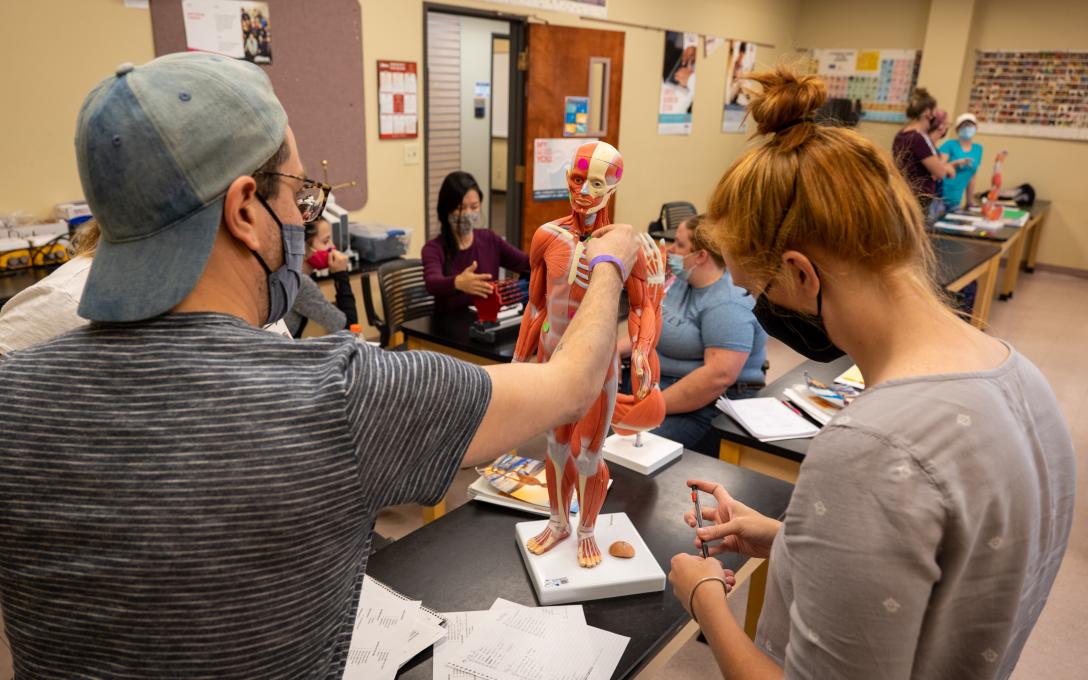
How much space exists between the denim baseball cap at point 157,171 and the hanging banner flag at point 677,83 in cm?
659

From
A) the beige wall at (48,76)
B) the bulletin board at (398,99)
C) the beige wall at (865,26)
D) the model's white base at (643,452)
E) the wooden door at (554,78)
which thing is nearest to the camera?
the model's white base at (643,452)

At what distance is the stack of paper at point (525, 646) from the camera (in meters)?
1.38

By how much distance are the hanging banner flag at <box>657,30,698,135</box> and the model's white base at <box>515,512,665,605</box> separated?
594 cm

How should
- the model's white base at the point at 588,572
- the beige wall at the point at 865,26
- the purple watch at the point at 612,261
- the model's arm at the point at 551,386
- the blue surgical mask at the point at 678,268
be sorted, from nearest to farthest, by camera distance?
the model's arm at the point at 551,386, the purple watch at the point at 612,261, the model's white base at the point at 588,572, the blue surgical mask at the point at 678,268, the beige wall at the point at 865,26

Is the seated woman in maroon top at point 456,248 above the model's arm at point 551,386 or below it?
below

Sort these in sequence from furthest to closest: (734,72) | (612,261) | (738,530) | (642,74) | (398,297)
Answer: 1. (734,72)
2. (642,74)
3. (398,297)
4. (612,261)
5. (738,530)

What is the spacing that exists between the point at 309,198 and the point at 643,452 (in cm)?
142

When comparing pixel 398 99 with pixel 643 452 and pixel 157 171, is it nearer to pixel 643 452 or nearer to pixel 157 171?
pixel 643 452

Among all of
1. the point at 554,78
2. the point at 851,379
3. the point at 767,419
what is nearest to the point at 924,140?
the point at 554,78

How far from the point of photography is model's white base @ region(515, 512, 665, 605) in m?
1.58

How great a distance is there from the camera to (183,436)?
74cm

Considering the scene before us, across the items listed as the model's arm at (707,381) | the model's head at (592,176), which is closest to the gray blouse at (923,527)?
the model's head at (592,176)

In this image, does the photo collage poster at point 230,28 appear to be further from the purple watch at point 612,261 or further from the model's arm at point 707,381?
Result: the purple watch at point 612,261

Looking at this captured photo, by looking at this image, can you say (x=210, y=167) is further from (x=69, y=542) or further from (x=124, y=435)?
(x=69, y=542)
